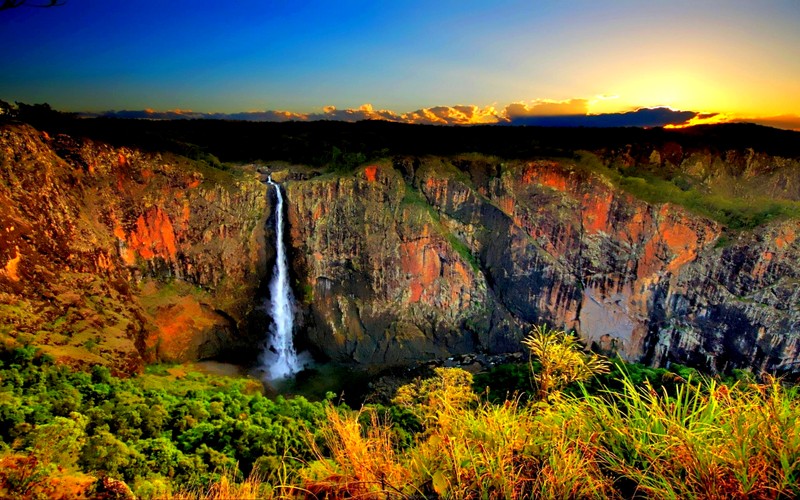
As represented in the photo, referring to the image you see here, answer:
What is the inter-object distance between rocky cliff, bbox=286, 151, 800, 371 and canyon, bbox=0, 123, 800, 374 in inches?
4.3

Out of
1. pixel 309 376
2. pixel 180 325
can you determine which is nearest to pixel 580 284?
pixel 309 376

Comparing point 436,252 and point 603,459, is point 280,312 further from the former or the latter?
point 603,459

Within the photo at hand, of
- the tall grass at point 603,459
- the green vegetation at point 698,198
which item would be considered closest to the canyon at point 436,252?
the green vegetation at point 698,198

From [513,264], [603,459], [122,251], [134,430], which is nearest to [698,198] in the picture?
[513,264]

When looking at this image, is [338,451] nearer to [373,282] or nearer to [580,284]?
[373,282]

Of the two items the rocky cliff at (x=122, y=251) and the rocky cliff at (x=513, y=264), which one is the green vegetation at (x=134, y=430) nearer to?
the rocky cliff at (x=122, y=251)

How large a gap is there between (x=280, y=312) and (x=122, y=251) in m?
11.0

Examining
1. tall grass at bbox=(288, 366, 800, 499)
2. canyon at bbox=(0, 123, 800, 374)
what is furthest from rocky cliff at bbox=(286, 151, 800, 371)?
tall grass at bbox=(288, 366, 800, 499)

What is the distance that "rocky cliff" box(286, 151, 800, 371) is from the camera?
29844 mm

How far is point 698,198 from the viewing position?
1249 inches

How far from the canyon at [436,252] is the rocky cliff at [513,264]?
0.36 ft

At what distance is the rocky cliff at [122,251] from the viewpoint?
68.5 ft

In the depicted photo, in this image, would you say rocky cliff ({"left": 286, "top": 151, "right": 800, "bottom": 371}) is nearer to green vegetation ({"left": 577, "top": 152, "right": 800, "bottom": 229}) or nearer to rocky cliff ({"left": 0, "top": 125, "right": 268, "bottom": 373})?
green vegetation ({"left": 577, "top": 152, "right": 800, "bottom": 229})

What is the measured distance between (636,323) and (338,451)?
33.9m
